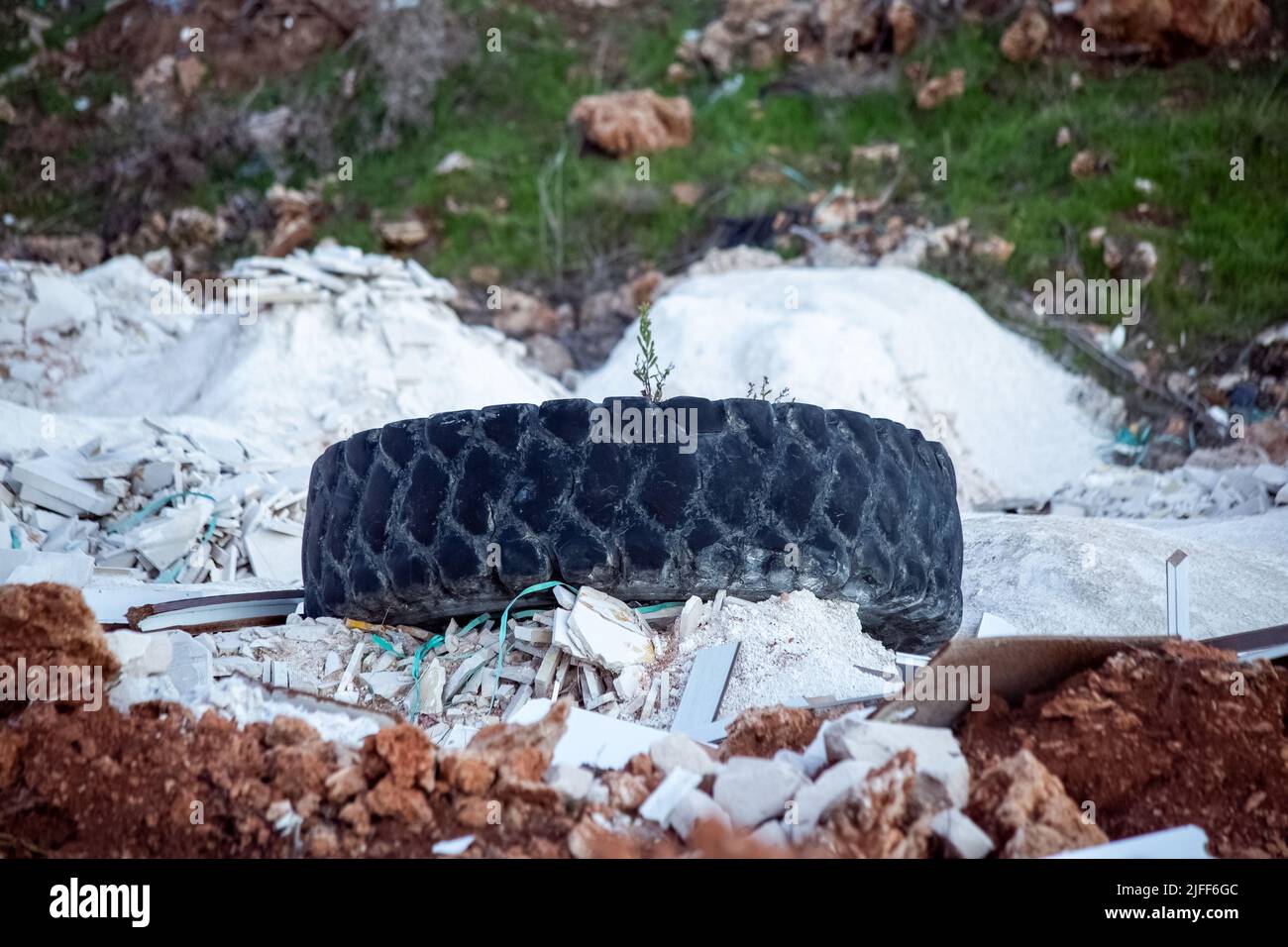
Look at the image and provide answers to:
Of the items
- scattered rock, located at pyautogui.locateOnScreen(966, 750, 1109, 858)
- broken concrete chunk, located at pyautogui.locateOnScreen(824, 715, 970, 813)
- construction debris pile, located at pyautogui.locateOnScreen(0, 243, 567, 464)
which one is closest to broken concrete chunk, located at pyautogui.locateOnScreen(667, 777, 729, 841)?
broken concrete chunk, located at pyautogui.locateOnScreen(824, 715, 970, 813)

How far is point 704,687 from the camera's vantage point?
2838mm

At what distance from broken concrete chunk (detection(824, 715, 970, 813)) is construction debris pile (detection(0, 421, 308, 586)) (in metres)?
2.99

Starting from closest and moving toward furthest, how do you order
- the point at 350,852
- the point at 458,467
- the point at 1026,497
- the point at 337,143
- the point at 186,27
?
the point at 350,852, the point at 458,467, the point at 1026,497, the point at 337,143, the point at 186,27

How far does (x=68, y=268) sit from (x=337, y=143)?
10.9ft

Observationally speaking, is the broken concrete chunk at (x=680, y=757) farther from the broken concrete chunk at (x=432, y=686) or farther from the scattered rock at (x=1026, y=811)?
the broken concrete chunk at (x=432, y=686)

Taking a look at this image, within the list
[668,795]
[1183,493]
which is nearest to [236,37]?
[1183,493]

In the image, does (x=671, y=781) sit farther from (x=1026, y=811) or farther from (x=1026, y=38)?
(x=1026, y=38)

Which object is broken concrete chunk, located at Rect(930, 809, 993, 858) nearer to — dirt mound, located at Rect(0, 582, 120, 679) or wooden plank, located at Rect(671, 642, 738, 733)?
wooden plank, located at Rect(671, 642, 738, 733)

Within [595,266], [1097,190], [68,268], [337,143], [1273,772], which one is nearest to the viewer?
[1273,772]

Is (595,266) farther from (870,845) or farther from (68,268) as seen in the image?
(870,845)

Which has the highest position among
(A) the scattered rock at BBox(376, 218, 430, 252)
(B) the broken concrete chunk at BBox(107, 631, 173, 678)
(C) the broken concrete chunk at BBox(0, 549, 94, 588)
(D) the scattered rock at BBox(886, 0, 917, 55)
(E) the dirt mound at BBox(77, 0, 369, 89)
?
(E) the dirt mound at BBox(77, 0, 369, 89)

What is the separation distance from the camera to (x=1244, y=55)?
11.5 metres

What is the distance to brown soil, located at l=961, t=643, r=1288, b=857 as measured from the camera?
2.03m
